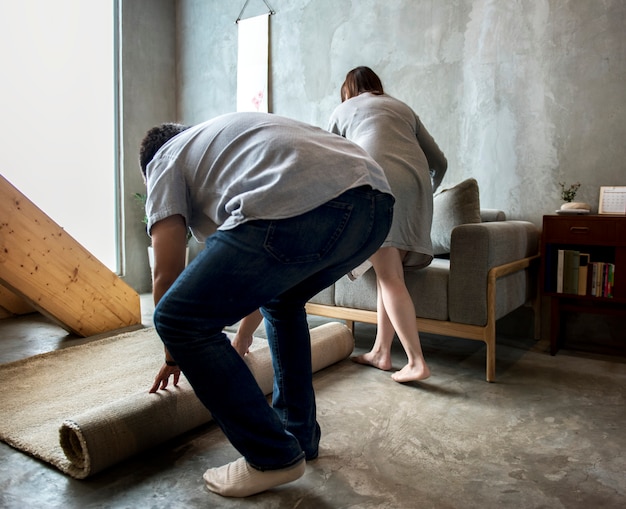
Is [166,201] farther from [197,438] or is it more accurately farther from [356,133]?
[356,133]

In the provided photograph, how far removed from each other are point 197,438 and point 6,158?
10.0ft

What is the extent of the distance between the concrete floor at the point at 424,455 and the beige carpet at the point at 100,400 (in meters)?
0.07

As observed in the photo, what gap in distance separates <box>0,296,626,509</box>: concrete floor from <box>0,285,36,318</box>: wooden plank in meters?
2.38

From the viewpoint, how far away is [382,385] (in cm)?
237

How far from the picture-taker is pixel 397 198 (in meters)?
2.41

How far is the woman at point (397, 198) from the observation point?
238cm

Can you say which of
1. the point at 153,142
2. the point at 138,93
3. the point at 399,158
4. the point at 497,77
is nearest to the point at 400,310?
the point at 399,158

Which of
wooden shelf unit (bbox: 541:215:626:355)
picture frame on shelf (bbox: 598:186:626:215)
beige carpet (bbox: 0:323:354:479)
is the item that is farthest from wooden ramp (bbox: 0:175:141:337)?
picture frame on shelf (bbox: 598:186:626:215)

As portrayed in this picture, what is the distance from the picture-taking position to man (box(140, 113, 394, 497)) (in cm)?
Answer: 122

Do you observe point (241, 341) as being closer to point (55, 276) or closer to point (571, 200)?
point (55, 276)

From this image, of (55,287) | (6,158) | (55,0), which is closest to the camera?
(55,287)

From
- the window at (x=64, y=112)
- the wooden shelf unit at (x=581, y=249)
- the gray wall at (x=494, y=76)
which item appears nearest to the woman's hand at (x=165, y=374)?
the wooden shelf unit at (x=581, y=249)

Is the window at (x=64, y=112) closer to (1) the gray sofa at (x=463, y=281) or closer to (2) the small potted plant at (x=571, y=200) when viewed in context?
(1) the gray sofa at (x=463, y=281)

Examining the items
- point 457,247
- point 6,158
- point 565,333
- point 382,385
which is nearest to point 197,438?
point 382,385
